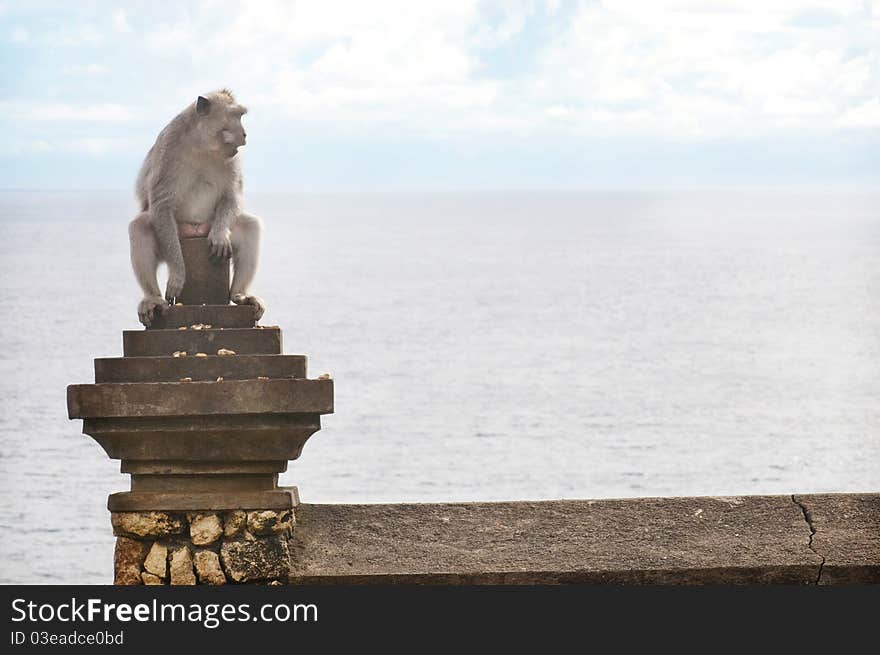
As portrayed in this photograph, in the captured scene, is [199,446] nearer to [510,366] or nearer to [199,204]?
[199,204]

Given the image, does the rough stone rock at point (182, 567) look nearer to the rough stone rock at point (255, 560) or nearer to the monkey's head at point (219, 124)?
the rough stone rock at point (255, 560)

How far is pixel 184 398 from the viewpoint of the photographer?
6.14 m

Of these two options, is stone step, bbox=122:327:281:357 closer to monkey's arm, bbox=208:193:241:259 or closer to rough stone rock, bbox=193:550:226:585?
monkey's arm, bbox=208:193:241:259

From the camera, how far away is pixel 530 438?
5472 cm

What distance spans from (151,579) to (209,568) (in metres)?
→ 0.26

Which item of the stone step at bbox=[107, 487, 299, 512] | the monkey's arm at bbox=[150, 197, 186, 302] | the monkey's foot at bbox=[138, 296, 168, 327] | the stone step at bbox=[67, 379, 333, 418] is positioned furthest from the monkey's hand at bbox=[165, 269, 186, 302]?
the stone step at bbox=[107, 487, 299, 512]

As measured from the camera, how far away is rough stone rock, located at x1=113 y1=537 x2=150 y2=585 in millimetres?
6293

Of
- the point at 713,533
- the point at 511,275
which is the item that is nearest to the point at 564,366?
the point at 511,275

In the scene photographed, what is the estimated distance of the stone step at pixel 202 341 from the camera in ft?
20.9

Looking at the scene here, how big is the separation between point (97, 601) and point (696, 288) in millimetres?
92852

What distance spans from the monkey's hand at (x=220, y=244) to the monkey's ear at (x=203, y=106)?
0.57m

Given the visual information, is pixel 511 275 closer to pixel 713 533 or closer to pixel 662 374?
pixel 662 374

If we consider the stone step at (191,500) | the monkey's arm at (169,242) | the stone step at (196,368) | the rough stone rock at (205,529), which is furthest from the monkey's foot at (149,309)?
the rough stone rock at (205,529)

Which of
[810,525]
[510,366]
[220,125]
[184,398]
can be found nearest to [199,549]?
[184,398]
